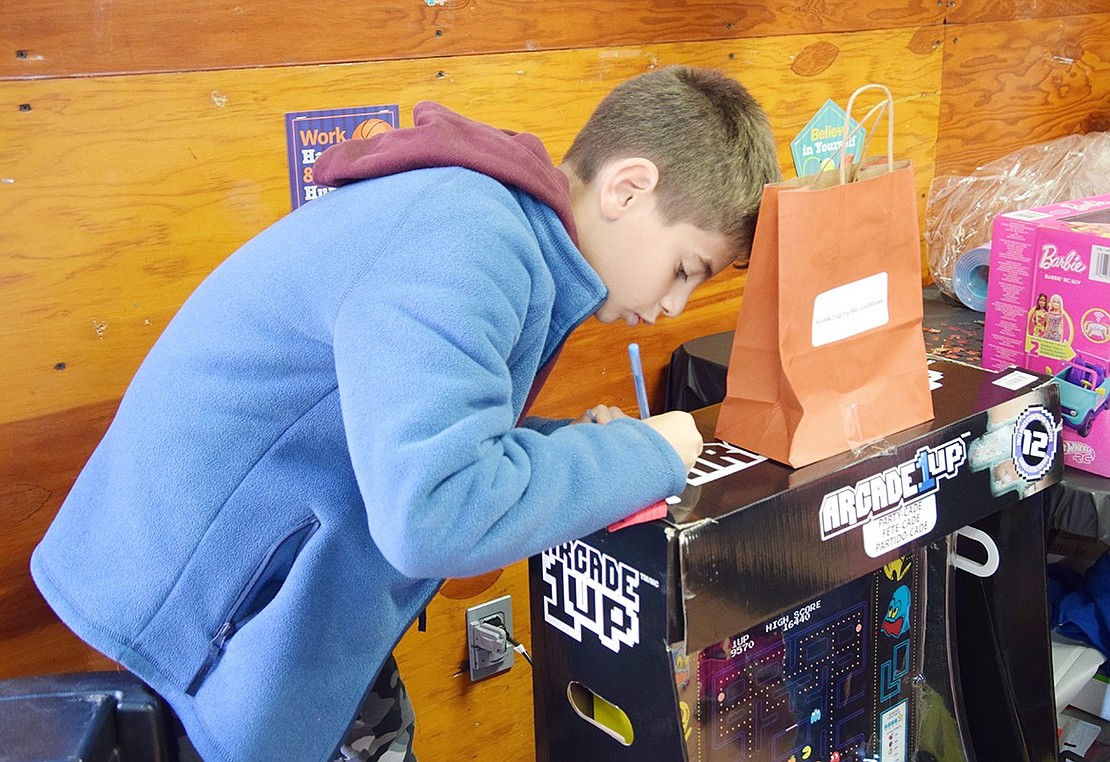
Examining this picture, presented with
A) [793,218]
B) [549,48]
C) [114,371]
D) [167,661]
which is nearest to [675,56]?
[549,48]

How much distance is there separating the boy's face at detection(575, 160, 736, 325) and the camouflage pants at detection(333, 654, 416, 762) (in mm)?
515

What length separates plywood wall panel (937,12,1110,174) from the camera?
224 centimetres

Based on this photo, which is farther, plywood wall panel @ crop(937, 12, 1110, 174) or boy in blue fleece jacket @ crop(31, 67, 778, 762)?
plywood wall panel @ crop(937, 12, 1110, 174)

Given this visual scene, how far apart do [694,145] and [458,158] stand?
0.84 ft

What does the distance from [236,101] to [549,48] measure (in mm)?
477

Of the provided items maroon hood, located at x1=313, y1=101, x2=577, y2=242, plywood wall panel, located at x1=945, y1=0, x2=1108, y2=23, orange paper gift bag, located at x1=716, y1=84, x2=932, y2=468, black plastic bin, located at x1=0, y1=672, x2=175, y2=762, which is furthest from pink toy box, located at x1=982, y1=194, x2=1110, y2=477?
black plastic bin, located at x1=0, y1=672, x2=175, y2=762

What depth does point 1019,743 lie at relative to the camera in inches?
54.1

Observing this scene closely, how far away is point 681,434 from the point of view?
98 cm

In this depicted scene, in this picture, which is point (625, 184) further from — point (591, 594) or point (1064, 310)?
point (1064, 310)

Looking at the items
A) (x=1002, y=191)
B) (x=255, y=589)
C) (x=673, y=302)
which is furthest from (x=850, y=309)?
(x=1002, y=191)

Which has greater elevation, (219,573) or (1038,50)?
(1038,50)

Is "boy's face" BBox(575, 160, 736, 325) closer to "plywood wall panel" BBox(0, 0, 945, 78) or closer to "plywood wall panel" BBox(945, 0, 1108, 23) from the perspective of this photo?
"plywood wall panel" BBox(0, 0, 945, 78)

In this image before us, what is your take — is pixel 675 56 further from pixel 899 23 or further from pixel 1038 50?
pixel 1038 50

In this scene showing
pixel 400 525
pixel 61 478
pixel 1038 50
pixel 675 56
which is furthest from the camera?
pixel 1038 50
